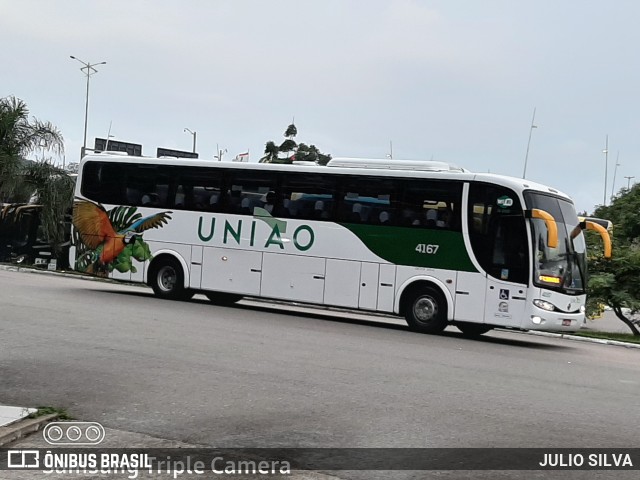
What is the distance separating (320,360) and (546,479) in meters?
6.23

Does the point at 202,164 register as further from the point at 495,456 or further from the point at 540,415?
the point at 495,456

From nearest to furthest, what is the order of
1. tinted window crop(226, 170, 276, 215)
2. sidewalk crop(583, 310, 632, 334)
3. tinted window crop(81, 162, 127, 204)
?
tinted window crop(226, 170, 276, 215) < tinted window crop(81, 162, 127, 204) < sidewalk crop(583, 310, 632, 334)

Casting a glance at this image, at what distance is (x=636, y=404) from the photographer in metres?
10.6

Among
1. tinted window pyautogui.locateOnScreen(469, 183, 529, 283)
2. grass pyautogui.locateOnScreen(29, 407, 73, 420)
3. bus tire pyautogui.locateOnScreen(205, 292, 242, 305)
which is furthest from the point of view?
bus tire pyautogui.locateOnScreen(205, 292, 242, 305)

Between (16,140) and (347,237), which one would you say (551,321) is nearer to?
(347,237)

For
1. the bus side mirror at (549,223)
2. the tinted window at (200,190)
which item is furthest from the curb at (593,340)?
the tinted window at (200,190)

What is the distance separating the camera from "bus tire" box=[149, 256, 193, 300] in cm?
2192

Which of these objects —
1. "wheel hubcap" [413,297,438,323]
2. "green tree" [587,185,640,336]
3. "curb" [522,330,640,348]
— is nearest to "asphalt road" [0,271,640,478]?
"wheel hubcap" [413,297,438,323]

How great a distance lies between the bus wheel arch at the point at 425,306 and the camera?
18391 mm

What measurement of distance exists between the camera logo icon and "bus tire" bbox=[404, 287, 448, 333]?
11.2 meters

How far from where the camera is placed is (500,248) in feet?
58.1

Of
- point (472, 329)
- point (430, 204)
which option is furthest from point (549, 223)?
point (472, 329)

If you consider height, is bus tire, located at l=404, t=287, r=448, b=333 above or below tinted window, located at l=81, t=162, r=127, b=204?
below

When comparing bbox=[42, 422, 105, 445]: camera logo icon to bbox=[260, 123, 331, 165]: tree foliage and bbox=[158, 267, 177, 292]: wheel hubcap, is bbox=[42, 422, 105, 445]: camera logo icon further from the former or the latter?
bbox=[260, 123, 331, 165]: tree foliage
